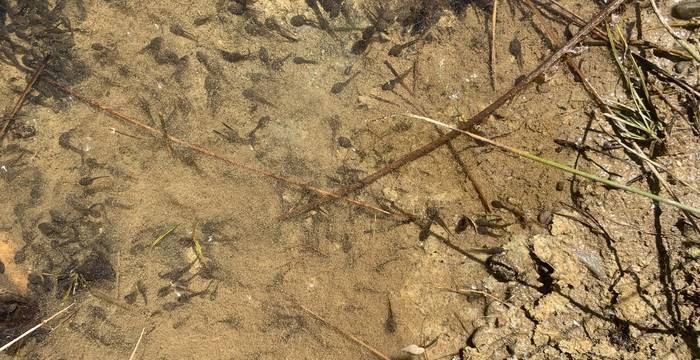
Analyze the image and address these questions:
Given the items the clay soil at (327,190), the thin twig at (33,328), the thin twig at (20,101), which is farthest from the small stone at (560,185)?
the thin twig at (20,101)

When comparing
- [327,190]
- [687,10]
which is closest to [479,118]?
[327,190]

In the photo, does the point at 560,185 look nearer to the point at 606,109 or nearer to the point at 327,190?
the point at 606,109

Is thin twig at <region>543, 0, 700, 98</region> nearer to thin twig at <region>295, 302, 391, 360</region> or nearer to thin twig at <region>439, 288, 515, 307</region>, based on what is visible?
thin twig at <region>439, 288, 515, 307</region>

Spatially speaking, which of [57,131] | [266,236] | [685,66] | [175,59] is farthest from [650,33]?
[57,131]

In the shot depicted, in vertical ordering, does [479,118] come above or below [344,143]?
above

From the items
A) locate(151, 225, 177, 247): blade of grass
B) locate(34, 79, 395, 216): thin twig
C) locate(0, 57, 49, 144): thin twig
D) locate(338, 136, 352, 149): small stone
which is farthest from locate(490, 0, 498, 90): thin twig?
locate(0, 57, 49, 144): thin twig

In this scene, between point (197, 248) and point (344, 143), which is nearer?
point (197, 248)

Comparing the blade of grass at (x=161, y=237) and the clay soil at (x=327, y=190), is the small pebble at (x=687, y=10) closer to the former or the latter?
the clay soil at (x=327, y=190)

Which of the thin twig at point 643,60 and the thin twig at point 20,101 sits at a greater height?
the thin twig at point 643,60
